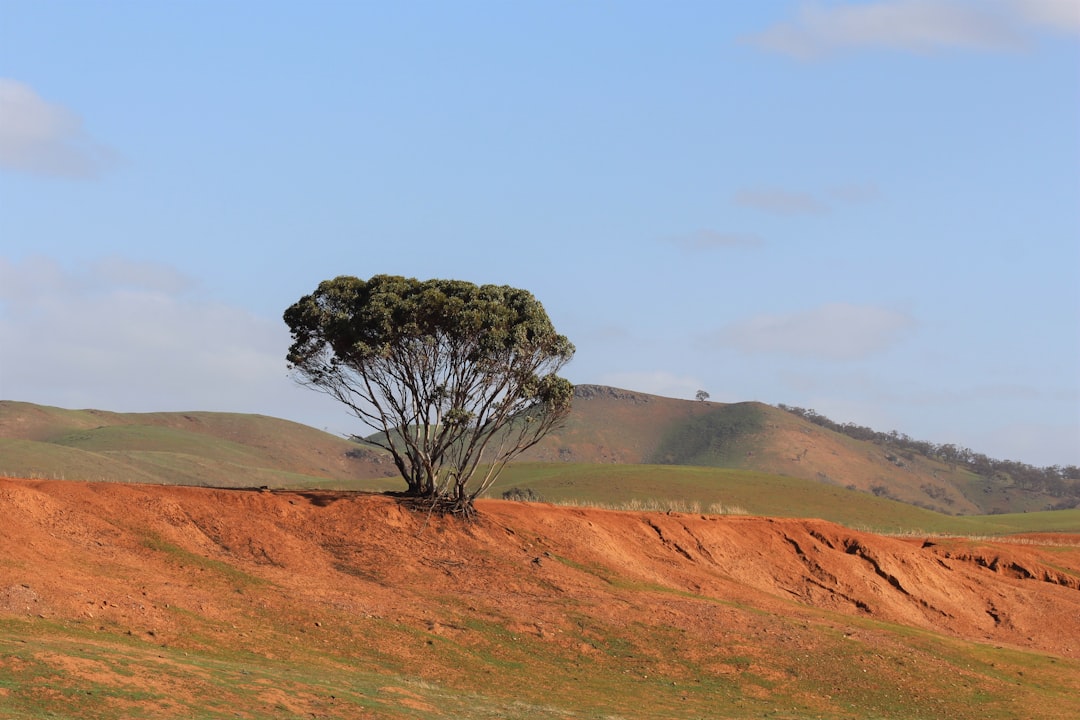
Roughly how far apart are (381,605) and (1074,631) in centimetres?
2692

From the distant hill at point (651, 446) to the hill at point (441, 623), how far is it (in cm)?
7555

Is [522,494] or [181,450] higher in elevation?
[181,450]

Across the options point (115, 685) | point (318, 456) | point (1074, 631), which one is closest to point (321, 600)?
point (115, 685)

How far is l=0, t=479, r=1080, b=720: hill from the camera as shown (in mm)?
22609

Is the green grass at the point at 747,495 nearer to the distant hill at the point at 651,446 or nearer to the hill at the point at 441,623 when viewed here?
the distant hill at the point at 651,446

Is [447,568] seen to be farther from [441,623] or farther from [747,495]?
[747,495]

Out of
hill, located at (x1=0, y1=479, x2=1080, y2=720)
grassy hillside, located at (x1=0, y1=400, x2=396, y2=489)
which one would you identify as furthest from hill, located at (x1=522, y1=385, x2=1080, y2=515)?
hill, located at (x1=0, y1=479, x2=1080, y2=720)

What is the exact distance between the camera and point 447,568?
34.3 metres

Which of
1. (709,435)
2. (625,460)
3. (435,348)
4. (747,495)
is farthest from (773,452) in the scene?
(435,348)

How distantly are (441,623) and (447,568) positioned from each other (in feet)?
14.6

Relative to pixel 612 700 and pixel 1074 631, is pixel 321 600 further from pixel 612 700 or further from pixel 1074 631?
pixel 1074 631

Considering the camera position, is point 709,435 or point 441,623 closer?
point 441,623

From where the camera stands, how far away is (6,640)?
71.4ft

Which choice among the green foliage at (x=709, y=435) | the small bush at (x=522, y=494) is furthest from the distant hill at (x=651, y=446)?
the small bush at (x=522, y=494)
